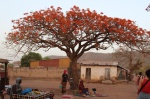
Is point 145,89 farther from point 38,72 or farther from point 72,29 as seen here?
point 38,72

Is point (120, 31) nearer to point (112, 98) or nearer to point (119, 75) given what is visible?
point (112, 98)

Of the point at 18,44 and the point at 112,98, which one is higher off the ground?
the point at 18,44

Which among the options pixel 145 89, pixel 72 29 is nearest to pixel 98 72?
pixel 72 29

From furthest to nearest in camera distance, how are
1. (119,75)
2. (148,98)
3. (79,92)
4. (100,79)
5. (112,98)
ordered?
(119,75), (100,79), (79,92), (112,98), (148,98)

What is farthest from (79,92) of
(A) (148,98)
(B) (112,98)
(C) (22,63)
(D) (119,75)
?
(C) (22,63)

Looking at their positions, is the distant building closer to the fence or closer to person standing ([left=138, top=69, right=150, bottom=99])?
the fence

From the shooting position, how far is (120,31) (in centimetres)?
1861

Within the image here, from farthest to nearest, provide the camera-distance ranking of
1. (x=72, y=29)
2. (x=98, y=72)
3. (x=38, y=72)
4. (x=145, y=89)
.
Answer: (x=38, y=72), (x=98, y=72), (x=72, y=29), (x=145, y=89)

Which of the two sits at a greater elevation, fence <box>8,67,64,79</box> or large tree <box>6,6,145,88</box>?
large tree <box>6,6,145,88</box>

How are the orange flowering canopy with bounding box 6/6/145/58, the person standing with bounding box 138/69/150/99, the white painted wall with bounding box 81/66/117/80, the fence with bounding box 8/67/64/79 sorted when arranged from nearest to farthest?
the person standing with bounding box 138/69/150/99
the orange flowering canopy with bounding box 6/6/145/58
the white painted wall with bounding box 81/66/117/80
the fence with bounding box 8/67/64/79

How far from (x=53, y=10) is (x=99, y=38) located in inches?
157

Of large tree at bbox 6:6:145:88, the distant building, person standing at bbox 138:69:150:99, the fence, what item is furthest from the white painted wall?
person standing at bbox 138:69:150:99

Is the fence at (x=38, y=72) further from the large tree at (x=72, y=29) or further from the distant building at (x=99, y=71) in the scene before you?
the large tree at (x=72, y=29)

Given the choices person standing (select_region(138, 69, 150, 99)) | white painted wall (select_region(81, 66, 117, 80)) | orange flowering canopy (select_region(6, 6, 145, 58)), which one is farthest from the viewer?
white painted wall (select_region(81, 66, 117, 80))
